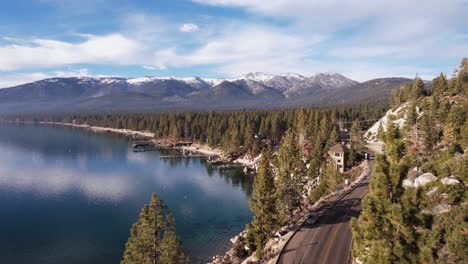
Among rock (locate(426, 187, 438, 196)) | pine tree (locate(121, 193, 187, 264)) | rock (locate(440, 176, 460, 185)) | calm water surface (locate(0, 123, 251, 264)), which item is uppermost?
rock (locate(440, 176, 460, 185))

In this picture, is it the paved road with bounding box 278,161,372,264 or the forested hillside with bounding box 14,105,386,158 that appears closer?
the paved road with bounding box 278,161,372,264

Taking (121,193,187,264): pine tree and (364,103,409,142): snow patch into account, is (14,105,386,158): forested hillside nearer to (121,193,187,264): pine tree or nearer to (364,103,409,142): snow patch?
(364,103,409,142): snow patch

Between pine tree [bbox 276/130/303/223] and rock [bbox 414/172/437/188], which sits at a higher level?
rock [bbox 414/172/437/188]

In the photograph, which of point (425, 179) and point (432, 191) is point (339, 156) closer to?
point (425, 179)

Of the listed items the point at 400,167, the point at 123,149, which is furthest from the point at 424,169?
the point at 123,149

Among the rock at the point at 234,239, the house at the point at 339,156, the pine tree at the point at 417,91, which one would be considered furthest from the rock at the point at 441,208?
the pine tree at the point at 417,91

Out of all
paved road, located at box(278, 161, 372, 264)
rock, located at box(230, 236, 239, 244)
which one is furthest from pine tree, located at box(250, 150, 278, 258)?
rock, located at box(230, 236, 239, 244)

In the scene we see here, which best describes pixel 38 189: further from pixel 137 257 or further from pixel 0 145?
pixel 0 145
